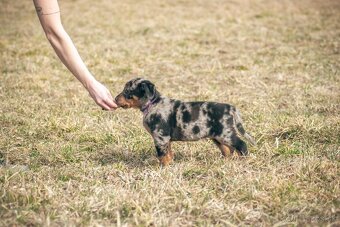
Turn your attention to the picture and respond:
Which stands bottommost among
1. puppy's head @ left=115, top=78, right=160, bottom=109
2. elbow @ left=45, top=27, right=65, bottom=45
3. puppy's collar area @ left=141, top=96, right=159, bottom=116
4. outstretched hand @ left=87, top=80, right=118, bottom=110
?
puppy's collar area @ left=141, top=96, right=159, bottom=116

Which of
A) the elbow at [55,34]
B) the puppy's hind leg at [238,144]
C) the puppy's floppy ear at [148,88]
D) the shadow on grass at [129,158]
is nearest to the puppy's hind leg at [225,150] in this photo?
the puppy's hind leg at [238,144]

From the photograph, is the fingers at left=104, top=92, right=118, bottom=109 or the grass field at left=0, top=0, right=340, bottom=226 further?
the fingers at left=104, top=92, right=118, bottom=109

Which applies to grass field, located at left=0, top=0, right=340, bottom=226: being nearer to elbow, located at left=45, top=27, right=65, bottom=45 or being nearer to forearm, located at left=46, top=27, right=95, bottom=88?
forearm, located at left=46, top=27, right=95, bottom=88

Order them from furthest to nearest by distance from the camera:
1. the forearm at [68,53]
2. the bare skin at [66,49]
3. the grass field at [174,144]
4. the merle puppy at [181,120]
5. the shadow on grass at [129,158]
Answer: the shadow on grass at [129,158]
the merle puppy at [181,120]
the forearm at [68,53]
the bare skin at [66,49]
the grass field at [174,144]

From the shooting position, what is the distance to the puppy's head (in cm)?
480

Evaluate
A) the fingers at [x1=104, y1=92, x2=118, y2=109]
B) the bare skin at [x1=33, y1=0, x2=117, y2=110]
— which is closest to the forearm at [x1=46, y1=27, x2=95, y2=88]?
the bare skin at [x1=33, y1=0, x2=117, y2=110]

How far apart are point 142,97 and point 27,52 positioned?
697cm

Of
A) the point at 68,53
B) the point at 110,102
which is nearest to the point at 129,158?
the point at 110,102

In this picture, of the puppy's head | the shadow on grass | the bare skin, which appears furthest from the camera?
the shadow on grass

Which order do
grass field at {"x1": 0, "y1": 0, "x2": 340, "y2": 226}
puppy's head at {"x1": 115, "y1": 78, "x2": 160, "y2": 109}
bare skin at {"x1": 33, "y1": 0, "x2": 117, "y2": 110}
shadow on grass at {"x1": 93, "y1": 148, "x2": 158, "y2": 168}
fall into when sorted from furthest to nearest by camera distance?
shadow on grass at {"x1": 93, "y1": 148, "x2": 158, "y2": 168}, puppy's head at {"x1": 115, "y1": 78, "x2": 160, "y2": 109}, bare skin at {"x1": 33, "y1": 0, "x2": 117, "y2": 110}, grass field at {"x1": 0, "y1": 0, "x2": 340, "y2": 226}

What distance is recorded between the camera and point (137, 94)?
4832 mm

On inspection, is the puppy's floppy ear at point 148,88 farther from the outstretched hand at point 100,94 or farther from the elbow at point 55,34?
the elbow at point 55,34

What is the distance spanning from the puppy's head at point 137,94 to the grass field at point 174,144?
710mm

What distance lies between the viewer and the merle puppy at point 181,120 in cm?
469
